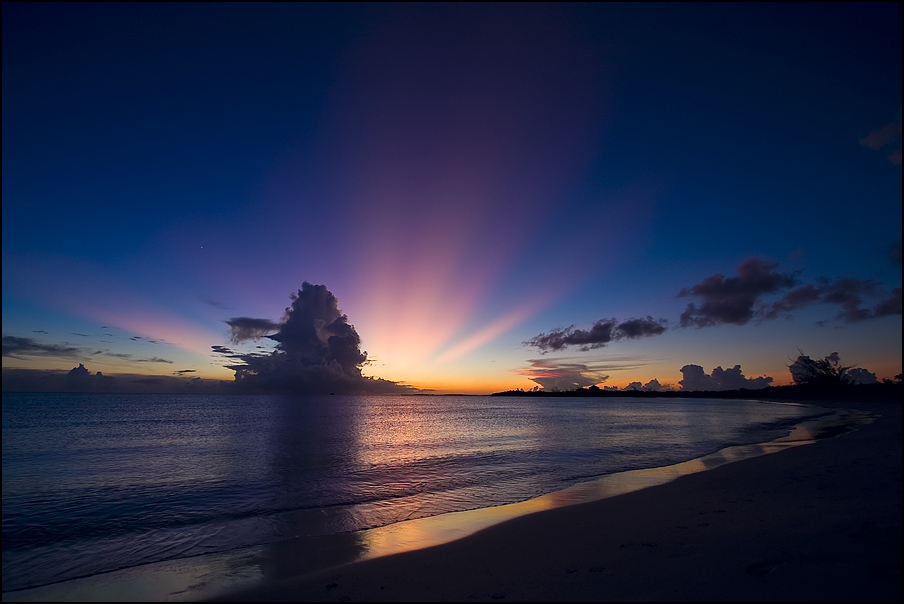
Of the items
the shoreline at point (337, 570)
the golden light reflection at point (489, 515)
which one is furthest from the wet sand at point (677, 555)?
the golden light reflection at point (489, 515)

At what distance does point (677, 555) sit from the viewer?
24.3ft

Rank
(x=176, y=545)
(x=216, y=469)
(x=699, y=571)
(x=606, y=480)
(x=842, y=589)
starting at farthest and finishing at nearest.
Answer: (x=216, y=469), (x=606, y=480), (x=176, y=545), (x=699, y=571), (x=842, y=589)

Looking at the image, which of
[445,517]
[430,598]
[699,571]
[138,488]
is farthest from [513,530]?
[138,488]

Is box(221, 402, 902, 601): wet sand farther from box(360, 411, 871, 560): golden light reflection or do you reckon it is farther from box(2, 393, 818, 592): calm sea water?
box(2, 393, 818, 592): calm sea water

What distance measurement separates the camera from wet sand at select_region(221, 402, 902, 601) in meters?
5.60

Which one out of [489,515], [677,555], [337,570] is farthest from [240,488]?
[677,555]

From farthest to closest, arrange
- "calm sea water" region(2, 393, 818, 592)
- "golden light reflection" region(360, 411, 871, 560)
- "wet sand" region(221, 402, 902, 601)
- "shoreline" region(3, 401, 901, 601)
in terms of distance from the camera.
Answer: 1. "calm sea water" region(2, 393, 818, 592)
2. "golden light reflection" region(360, 411, 871, 560)
3. "shoreline" region(3, 401, 901, 601)
4. "wet sand" region(221, 402, 902, 601)

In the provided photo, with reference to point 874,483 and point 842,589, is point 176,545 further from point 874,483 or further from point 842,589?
point 874,483

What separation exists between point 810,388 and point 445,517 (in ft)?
527

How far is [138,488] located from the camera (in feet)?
61.3

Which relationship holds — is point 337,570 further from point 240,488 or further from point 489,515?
point 240,488

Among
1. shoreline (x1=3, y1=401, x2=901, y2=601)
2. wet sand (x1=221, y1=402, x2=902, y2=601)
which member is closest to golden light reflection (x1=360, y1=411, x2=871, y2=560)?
shoreline (x1=3, y1=401, x2=901, y2=601)

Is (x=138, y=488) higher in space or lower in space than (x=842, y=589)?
lower

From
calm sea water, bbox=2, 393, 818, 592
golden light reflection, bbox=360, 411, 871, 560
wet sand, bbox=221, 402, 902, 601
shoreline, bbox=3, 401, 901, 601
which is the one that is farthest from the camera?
calm sea water, bbox=2, 393, 818, 592
